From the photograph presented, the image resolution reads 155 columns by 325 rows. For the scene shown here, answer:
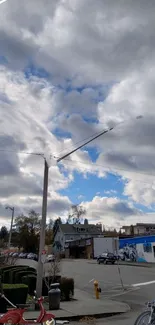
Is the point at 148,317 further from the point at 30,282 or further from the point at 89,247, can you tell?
the point at 89,247

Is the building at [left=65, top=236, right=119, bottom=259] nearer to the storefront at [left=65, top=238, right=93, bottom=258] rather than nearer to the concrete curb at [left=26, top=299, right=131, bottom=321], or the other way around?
the storefront at [left=65, top=238, right=93, bottom=258]

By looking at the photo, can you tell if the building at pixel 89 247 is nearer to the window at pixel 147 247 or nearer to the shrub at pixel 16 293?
the window at pixel 147 247

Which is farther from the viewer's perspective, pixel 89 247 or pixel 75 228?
pixel 75 228

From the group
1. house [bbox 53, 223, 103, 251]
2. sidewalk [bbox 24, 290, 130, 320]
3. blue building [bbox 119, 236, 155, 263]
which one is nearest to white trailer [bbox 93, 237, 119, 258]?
blue building [bbox 119, 236, 155, 263]

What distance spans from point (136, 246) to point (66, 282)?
42.0 metres

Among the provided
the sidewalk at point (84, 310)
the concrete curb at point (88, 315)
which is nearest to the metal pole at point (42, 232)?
the sidewalk at point (84, 310)

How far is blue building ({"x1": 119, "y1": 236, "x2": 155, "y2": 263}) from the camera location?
54.5m

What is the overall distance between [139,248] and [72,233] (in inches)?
1588

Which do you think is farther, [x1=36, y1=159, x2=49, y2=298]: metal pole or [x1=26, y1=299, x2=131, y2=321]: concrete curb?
[x1=36, y1=159, x2=49, y2=298]: metal pole

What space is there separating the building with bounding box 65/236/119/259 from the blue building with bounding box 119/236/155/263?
2267 mm

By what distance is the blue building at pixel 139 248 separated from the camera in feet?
179

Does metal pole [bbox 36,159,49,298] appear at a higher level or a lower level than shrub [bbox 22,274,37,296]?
higher

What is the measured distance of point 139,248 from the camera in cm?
5750

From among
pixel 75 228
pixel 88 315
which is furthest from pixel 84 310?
pixel 75 228
